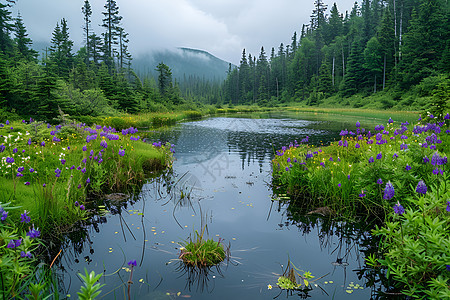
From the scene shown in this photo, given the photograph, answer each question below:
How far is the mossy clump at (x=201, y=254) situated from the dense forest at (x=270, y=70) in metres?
7.96

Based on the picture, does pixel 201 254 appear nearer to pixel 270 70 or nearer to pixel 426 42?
pixel 426 42

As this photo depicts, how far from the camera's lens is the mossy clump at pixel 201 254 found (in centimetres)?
433

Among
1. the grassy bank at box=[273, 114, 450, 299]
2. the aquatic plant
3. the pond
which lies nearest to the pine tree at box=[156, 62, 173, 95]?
the pond

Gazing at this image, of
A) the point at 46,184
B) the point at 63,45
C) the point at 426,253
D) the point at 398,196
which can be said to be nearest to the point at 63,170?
the point at 46,184

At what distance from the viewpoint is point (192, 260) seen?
4316 mm

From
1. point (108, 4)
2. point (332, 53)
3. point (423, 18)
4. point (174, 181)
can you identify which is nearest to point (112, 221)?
point (174, 181)

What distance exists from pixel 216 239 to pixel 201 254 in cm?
83

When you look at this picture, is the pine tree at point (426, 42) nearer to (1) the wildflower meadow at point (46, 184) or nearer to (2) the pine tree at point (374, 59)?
(2) the pine tree at point (374, 59)

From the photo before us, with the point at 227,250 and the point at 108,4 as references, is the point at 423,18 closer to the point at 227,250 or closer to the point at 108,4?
the point at 108,4

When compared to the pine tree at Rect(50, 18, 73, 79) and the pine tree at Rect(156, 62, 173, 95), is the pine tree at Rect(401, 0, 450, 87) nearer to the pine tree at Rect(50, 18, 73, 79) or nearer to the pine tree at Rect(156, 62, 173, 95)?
the pine tree at Rect(156, 62, 173, 95)

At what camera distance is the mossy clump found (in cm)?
433

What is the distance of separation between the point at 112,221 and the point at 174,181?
124 inches

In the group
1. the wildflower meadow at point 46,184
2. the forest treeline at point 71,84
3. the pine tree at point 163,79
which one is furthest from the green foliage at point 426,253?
the pine tree at point 163,79

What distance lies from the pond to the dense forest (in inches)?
241
